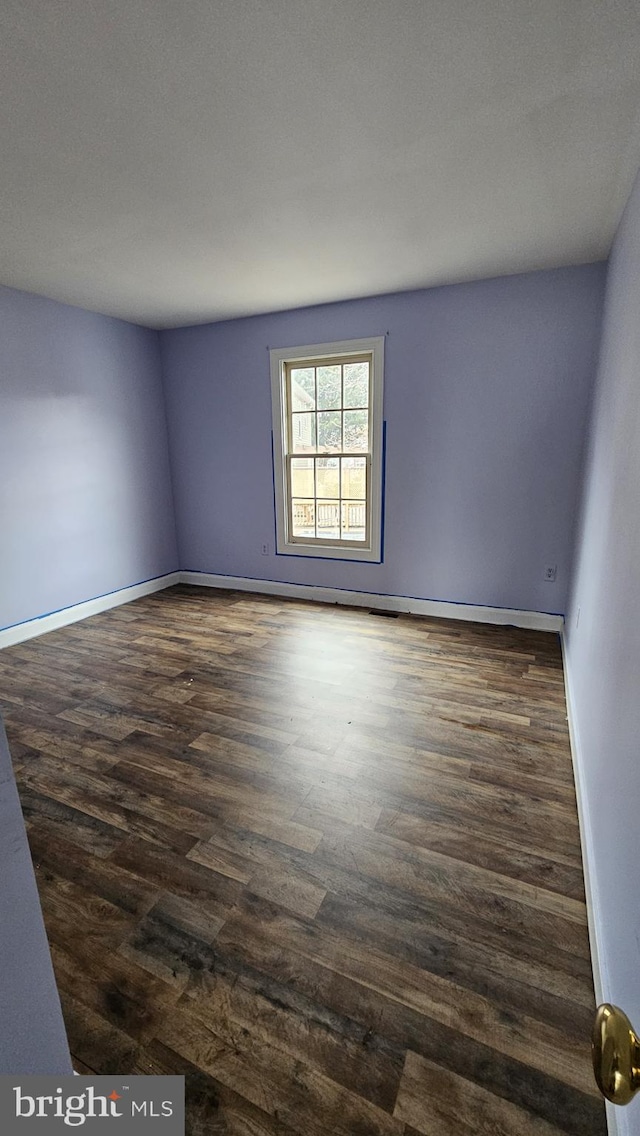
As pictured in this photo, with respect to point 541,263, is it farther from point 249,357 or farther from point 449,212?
point 249,357

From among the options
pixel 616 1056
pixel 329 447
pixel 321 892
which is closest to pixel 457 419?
pixel 329 447

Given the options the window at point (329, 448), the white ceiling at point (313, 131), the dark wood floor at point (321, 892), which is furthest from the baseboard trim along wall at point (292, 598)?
the white ceiling at point (313, 131)

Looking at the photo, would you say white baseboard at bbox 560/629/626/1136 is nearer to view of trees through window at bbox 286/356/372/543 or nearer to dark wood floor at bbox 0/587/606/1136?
dark wood floor at bbox 0/587/606/1136

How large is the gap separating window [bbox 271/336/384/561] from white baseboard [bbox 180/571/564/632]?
1.22 ft

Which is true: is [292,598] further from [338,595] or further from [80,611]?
[80,611]

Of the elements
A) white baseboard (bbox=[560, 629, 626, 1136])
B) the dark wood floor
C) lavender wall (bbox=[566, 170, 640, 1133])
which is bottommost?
the dark wood floor

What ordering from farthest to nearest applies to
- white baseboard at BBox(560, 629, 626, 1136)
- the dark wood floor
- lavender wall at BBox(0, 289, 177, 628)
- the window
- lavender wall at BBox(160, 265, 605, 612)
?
the window → lavender wall at BBox(0, 289, 177, 628) → lavender wall at BBox(160, 265, 605, 612) → the dark wood floor → white baseboard at BBox(560, 629, 626, 1136)

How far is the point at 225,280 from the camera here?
3.12 metres

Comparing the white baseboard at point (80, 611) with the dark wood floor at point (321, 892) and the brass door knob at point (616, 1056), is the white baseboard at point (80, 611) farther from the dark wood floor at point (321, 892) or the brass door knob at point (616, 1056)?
the brass door knob at point (616, 1056)

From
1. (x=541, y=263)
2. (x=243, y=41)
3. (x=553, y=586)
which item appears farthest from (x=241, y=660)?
(x=541, y=263)

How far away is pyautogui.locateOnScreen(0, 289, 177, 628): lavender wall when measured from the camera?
134 inches

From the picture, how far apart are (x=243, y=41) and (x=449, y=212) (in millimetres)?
1299
